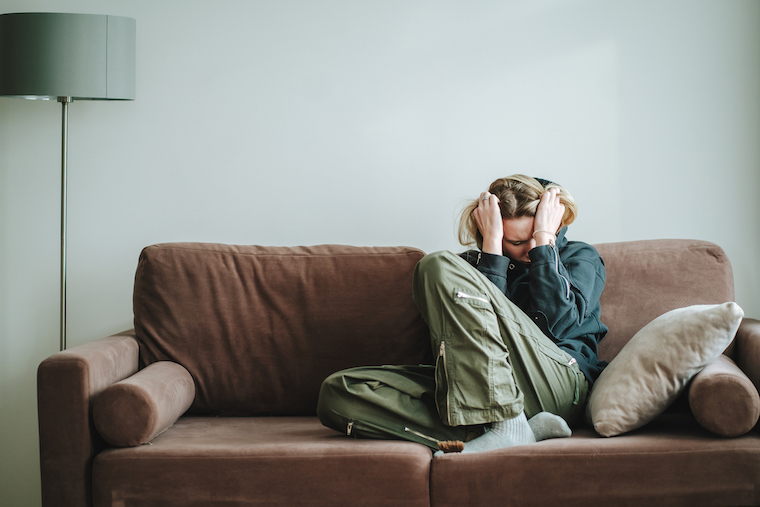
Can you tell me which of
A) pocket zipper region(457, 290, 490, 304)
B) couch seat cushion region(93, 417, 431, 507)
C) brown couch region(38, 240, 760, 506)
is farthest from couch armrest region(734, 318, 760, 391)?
couch seat cushion region(93, 417, 431, 507)

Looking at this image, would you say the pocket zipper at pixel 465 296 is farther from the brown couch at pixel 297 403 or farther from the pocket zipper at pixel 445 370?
the brown couch at pixel 297 403

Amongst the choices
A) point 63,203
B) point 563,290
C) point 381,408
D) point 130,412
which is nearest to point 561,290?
point 563,290

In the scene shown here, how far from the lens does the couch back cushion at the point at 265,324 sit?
1.81m

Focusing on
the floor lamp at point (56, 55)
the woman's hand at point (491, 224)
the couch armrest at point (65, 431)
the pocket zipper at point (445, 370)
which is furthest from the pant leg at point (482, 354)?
the floor lamp at point (56, 55)

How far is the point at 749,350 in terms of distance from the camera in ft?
5.07

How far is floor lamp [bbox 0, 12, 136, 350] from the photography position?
6.31ft

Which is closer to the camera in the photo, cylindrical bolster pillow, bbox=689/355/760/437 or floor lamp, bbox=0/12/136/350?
cylindrical bolster pillow, bbox=689/355/760/437

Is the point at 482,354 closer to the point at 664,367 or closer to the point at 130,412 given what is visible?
the point at 664,367

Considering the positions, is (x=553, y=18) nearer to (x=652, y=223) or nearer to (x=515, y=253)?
(x=652, y=223)

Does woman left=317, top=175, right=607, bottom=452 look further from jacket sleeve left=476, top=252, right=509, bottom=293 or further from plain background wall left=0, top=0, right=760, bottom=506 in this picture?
plain background wall left=0, top=0, right=760, bottom=506

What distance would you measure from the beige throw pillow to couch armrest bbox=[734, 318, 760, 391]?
0.21 m

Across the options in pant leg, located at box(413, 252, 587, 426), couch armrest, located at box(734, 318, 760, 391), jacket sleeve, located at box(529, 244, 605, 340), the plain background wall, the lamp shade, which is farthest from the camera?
the plain background wall

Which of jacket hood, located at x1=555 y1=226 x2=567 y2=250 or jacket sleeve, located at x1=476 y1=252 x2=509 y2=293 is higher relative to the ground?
jacket hood, located at x1=555 y1=226 x2=567 y2=250

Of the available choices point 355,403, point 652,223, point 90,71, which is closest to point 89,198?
point 90,71
